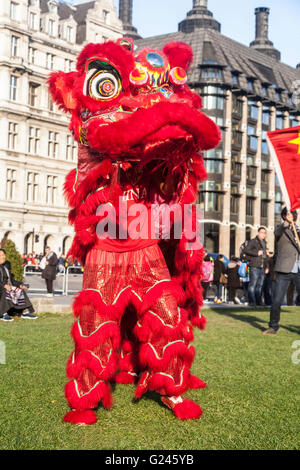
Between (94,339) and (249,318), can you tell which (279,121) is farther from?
(94,339)

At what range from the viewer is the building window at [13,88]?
43.5 meters

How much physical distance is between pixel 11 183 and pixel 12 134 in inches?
138

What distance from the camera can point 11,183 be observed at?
43.9 m

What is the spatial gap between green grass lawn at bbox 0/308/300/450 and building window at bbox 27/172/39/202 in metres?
39.0

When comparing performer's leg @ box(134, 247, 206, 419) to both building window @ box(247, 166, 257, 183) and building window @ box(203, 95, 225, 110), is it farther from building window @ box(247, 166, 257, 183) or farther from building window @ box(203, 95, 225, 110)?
building window @ box(247, 166, 257, 183)

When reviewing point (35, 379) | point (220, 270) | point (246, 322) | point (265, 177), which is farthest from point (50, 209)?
point (35, 379)

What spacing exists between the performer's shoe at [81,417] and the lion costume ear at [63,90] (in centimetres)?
195

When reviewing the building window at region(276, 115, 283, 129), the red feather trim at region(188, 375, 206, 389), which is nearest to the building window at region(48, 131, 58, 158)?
the building window at region(276, 115, 283, 129)

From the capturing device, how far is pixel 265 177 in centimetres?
6125

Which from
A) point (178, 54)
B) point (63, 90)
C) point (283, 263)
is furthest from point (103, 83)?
point (283, 263)

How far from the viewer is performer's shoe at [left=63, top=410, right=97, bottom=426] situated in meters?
3.66

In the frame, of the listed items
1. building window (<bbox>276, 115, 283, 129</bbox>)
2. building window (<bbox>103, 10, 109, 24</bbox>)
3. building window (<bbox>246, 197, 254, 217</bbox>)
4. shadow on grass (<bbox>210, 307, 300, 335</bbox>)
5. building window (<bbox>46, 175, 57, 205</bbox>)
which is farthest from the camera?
building window (<bbox>276, 115, 283, 129</bbox>)

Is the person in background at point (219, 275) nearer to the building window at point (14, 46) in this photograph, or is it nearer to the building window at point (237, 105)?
the building window at point (14, 46)

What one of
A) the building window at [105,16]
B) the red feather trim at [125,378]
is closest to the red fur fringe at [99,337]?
the red feather trim at [125,378]
